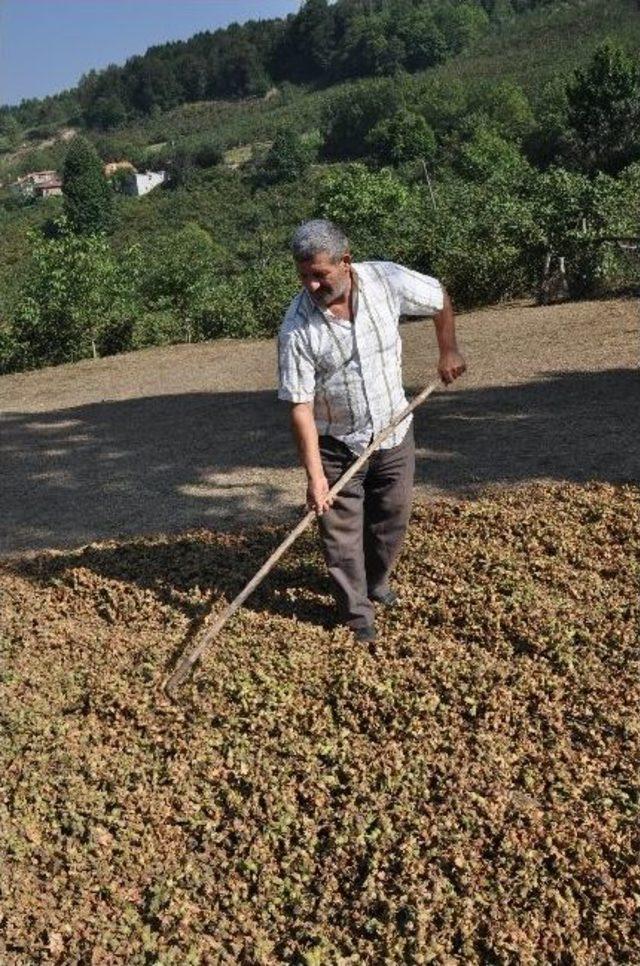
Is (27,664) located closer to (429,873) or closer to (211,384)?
(429,873)

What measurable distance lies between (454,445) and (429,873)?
12.4 feet

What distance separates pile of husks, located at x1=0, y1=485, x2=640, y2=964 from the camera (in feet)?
7.93

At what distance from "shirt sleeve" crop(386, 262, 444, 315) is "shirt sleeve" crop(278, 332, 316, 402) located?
17.5 inches

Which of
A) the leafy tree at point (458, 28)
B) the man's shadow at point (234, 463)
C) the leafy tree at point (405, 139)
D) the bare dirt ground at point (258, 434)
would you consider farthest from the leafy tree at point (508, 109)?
the man's shadow at point (234, 463)

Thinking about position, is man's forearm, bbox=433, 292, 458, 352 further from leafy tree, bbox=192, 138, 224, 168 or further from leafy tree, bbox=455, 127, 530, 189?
leafy tree, bbox=192, 138, 224, 168

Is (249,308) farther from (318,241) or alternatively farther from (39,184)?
(39,184)

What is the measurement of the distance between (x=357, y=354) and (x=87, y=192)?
6562 centimetres

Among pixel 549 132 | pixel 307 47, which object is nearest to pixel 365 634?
pixel 549 132

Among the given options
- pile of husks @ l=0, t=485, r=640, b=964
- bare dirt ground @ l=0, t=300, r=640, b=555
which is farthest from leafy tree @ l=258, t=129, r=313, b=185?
pile of husks @ l=0, t=485, r=640, b=964

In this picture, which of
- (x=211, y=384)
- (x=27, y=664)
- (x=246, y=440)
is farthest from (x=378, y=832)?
(x=211, y=384)

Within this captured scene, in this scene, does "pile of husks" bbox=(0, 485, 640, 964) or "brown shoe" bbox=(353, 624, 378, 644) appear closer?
"pile of husks" bbox=(0, 485, 640, 964)

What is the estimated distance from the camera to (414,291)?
125 inches

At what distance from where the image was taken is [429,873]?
2508 millimetres

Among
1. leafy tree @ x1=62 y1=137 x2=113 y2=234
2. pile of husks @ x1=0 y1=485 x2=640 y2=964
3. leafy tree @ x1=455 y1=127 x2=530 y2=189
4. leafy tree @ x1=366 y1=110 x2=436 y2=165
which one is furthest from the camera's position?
leafy tree @ x1=62 y1=137 x2=113 y2=234
